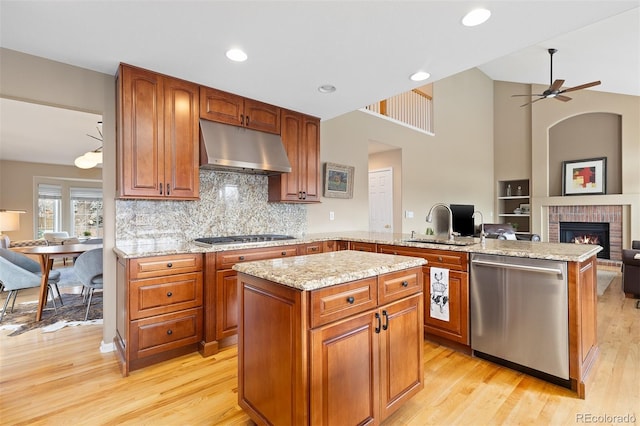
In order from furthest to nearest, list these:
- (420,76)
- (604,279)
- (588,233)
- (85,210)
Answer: (85,210)
(588,233)
(604,279)
(420,76)

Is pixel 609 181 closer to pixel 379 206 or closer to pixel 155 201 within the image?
pixel 379 206

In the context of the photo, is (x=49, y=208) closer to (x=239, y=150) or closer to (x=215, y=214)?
(x=215, y=214)

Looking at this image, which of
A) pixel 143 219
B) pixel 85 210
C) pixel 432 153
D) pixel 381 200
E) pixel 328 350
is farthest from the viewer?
pixel 85 210

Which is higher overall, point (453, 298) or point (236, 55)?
point (236, 55)

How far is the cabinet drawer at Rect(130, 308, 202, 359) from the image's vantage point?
7.57ft

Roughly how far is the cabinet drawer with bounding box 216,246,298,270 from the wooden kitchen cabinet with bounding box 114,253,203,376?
0.18 m

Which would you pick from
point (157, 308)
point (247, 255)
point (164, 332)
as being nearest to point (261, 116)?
point (247, 255)

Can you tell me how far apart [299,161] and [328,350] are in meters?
2.69

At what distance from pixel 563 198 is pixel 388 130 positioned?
4.75 meters

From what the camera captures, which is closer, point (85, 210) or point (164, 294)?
point (164, 294)

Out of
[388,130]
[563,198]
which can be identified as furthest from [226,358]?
[563,198]

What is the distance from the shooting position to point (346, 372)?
4.64ft

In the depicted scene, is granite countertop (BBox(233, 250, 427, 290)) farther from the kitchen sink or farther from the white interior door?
the white interior door

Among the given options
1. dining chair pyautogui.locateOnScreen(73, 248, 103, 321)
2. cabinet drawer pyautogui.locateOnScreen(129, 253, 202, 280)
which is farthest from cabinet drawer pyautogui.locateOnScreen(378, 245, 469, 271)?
dining chair pyautogui.locateOnScreen(73, 248, 103, 321)
